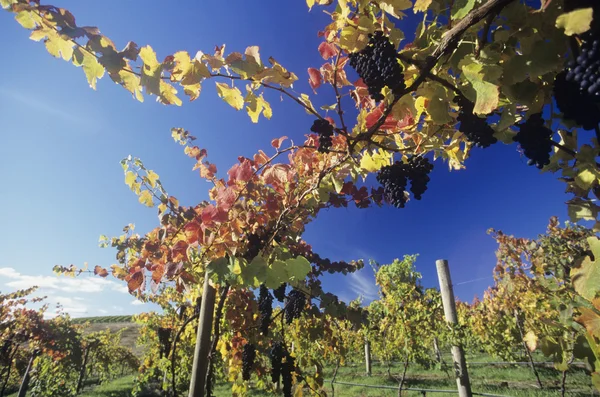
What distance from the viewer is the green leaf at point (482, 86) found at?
0.99 m

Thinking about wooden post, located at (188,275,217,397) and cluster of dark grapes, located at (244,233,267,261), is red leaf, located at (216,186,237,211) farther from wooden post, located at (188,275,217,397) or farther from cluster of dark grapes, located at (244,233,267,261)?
wooden post, located at (188,275,217,397)

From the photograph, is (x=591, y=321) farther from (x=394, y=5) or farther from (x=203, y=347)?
(x=203, y=347)

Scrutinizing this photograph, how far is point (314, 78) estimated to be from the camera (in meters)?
1.75

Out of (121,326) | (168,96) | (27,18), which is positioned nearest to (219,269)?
(168,96)

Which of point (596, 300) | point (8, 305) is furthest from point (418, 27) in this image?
point (8, 305)

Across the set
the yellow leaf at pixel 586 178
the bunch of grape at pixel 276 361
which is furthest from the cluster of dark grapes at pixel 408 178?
the bunch of grape at pixel 276 361

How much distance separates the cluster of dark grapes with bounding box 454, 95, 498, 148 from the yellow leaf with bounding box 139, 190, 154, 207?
2779mm

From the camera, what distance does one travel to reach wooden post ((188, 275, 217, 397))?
2305mm

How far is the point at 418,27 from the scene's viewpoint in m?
1.28

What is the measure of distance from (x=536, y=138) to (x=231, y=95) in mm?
1495

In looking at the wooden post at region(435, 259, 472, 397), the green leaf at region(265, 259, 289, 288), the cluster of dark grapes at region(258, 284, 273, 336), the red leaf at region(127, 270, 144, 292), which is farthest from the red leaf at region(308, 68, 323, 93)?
the wooden post at region(435, 259, 472, 397)

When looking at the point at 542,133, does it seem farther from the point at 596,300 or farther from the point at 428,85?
the point at 596,300

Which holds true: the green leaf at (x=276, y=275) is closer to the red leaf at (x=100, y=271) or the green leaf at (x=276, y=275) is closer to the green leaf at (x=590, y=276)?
the green leaf at (x=590, y=276)

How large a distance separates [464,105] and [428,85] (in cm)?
18
